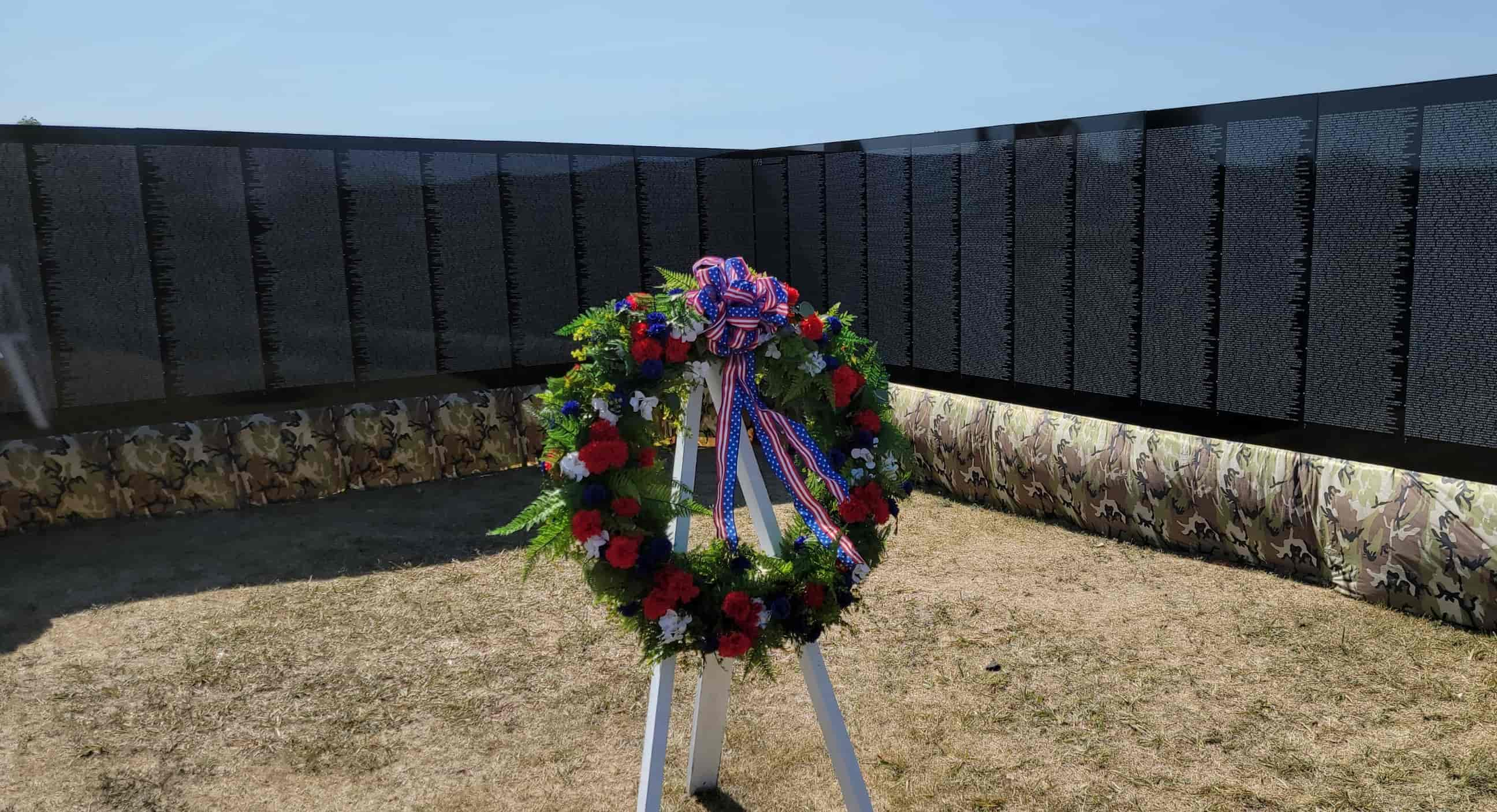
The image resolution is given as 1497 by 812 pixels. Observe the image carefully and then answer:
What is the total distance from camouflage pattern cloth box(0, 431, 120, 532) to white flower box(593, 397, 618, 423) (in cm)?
502

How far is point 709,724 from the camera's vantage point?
3.21 m

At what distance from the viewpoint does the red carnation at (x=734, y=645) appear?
8.93ft

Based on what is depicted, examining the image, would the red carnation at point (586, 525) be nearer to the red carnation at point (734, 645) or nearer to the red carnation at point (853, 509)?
the red carnation at point (734, 645)

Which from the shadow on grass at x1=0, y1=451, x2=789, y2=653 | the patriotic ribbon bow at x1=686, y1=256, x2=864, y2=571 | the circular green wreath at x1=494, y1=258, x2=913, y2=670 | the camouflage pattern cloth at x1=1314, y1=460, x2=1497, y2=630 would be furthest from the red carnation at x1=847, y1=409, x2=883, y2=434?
the shadow on grass at x1=0, y1=451, x2=789, y2=653

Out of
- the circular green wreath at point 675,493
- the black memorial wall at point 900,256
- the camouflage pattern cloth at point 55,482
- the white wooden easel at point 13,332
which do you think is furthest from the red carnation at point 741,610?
the white wooden easel at point 13,332

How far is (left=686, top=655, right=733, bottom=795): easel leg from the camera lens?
3129 mm

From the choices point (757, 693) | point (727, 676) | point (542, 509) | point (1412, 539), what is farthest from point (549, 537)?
point (1412, 539)

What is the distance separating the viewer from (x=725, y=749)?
3.59m

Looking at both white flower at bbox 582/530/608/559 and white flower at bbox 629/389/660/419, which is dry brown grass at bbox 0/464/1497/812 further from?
white flower at bbox 629/389/660/419

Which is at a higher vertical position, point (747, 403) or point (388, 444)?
point (747, 403)

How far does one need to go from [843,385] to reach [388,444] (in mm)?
5028

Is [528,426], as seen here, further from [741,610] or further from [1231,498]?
[741,610]

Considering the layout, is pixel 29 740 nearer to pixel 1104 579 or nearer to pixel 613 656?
pixel 613 656

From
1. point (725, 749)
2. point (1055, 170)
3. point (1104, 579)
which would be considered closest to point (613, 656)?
point (725, 749)
